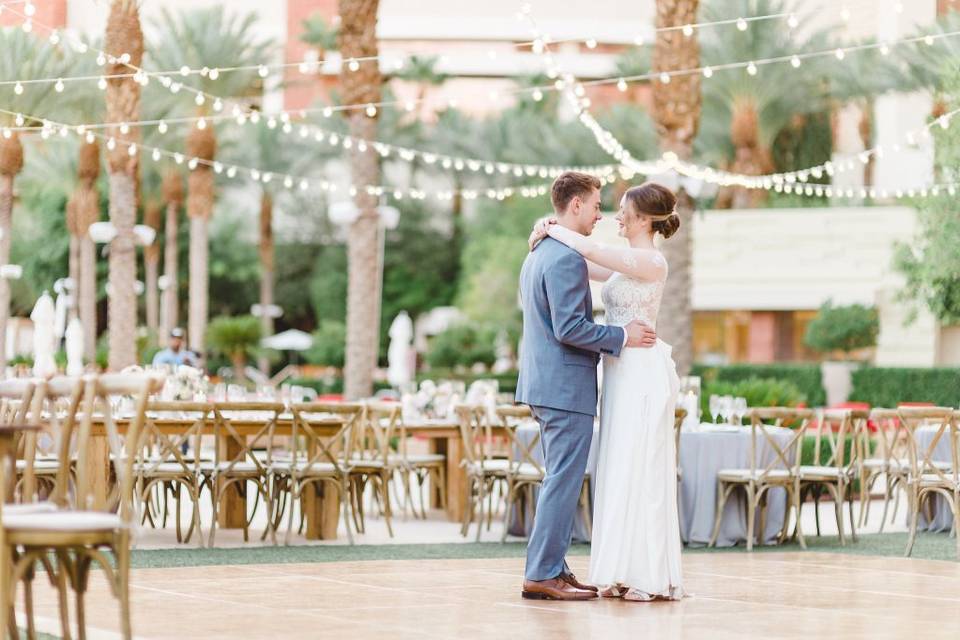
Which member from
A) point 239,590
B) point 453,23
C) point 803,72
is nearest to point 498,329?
point 803,72

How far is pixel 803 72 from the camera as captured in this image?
35.7 metres

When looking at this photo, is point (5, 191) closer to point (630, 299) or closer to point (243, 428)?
point (243, 428)

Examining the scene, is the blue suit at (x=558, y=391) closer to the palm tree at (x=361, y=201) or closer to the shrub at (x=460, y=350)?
the palm tree at (x=361, y=201)

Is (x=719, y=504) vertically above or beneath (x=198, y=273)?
beneath

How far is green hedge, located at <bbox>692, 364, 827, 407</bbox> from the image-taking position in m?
30.2

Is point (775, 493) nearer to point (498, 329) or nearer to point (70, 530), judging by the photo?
point (70, 530)

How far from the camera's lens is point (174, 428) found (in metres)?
10.3

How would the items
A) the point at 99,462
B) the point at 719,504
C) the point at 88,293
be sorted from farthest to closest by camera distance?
the point at 88,293 < the point at 719,504 < the point at 99,462

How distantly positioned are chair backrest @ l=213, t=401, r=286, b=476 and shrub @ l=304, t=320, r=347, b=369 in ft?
83.2

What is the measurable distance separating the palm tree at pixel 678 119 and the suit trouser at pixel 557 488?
975 centimetres

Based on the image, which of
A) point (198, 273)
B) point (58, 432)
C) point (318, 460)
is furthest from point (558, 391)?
point (198, 273)

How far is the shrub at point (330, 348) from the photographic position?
36.4 metres

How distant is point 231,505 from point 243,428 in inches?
34.9

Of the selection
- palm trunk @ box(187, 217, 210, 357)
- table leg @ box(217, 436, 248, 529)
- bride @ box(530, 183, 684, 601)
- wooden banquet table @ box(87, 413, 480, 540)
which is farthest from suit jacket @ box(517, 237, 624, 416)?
palm trunk @ box(187, 217, 210, 357)
